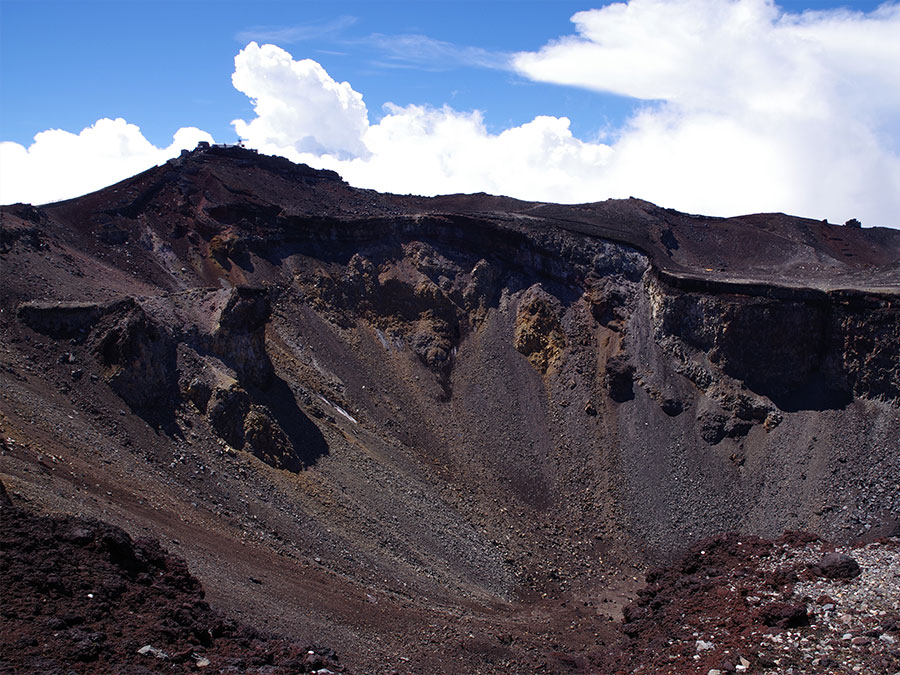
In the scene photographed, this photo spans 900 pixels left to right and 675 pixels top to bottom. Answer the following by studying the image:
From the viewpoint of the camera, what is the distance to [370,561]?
34.2m

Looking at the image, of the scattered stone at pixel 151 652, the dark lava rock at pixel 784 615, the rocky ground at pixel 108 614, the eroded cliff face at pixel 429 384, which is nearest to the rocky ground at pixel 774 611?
the dark lava rock at pixel 784 615

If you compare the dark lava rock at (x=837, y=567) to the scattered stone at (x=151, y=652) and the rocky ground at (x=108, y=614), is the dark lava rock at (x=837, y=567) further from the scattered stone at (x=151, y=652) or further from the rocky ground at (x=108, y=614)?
the scattered stone at (x=151, y=652)

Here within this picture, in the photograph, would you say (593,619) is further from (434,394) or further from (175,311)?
(175,311)

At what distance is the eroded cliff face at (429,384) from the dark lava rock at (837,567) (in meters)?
11.8

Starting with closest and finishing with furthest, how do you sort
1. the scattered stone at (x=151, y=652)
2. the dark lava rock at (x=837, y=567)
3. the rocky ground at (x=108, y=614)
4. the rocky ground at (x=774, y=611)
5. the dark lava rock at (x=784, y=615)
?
1. the rocky ground at (x=108, y=614)
2. the scattered stone at (x=151, y=652)
3. the rocky ground at (x=774, y=611)
4. the dark lava rock at (x=784, y=615)
5. the dark lava rock at (x=837, y=567)

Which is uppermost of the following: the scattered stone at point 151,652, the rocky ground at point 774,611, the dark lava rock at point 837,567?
the dark lava rock at point 837,567

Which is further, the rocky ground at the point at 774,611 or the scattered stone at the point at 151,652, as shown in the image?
the rocky ground at the point at 774,611

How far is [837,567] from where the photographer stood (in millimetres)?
26328

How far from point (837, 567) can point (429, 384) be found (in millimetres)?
31230

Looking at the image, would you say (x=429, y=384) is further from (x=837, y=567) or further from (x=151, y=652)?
(x=151, y=652)

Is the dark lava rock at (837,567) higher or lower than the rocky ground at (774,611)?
higher

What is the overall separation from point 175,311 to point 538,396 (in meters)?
26.2

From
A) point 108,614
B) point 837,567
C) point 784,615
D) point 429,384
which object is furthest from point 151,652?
point 429,384

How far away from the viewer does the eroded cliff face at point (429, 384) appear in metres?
32.5
